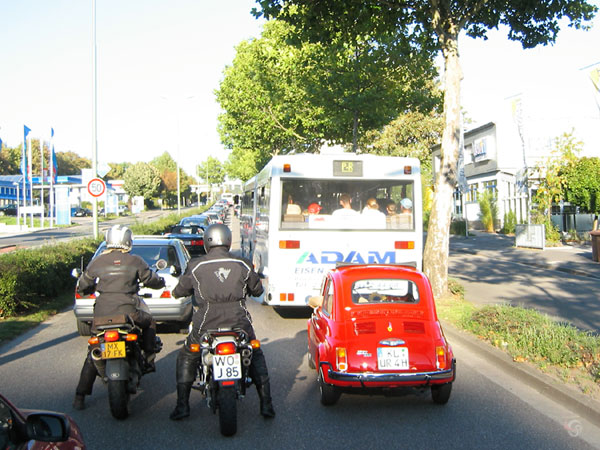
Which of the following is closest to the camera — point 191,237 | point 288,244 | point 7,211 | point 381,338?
point 381,338

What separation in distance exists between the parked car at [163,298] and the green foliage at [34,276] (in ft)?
7.89

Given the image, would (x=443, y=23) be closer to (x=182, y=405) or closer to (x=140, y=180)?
(x=182, y=405)

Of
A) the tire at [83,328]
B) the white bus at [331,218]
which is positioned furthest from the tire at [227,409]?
the white bus at [331,218]

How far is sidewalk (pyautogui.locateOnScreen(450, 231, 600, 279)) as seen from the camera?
19.0m

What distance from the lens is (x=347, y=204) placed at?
10.9 meters

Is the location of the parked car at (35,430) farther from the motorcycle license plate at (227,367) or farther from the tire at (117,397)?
the tire at (117,397)

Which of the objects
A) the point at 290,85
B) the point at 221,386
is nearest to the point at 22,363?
the point at 221,386

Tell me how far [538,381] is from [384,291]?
1.87 m

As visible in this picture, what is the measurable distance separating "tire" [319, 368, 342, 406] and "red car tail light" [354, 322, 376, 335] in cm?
52

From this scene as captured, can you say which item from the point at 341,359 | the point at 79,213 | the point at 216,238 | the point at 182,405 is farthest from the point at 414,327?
the point at 79,213

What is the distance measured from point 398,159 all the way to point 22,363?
6852mm

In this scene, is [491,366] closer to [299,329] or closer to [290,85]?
[299,329]

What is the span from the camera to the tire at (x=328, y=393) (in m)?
5.74

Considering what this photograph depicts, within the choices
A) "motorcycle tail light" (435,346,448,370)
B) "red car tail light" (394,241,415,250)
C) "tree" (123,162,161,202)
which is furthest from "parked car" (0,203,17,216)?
"motorcycle tail light" (435,346,448,370)
